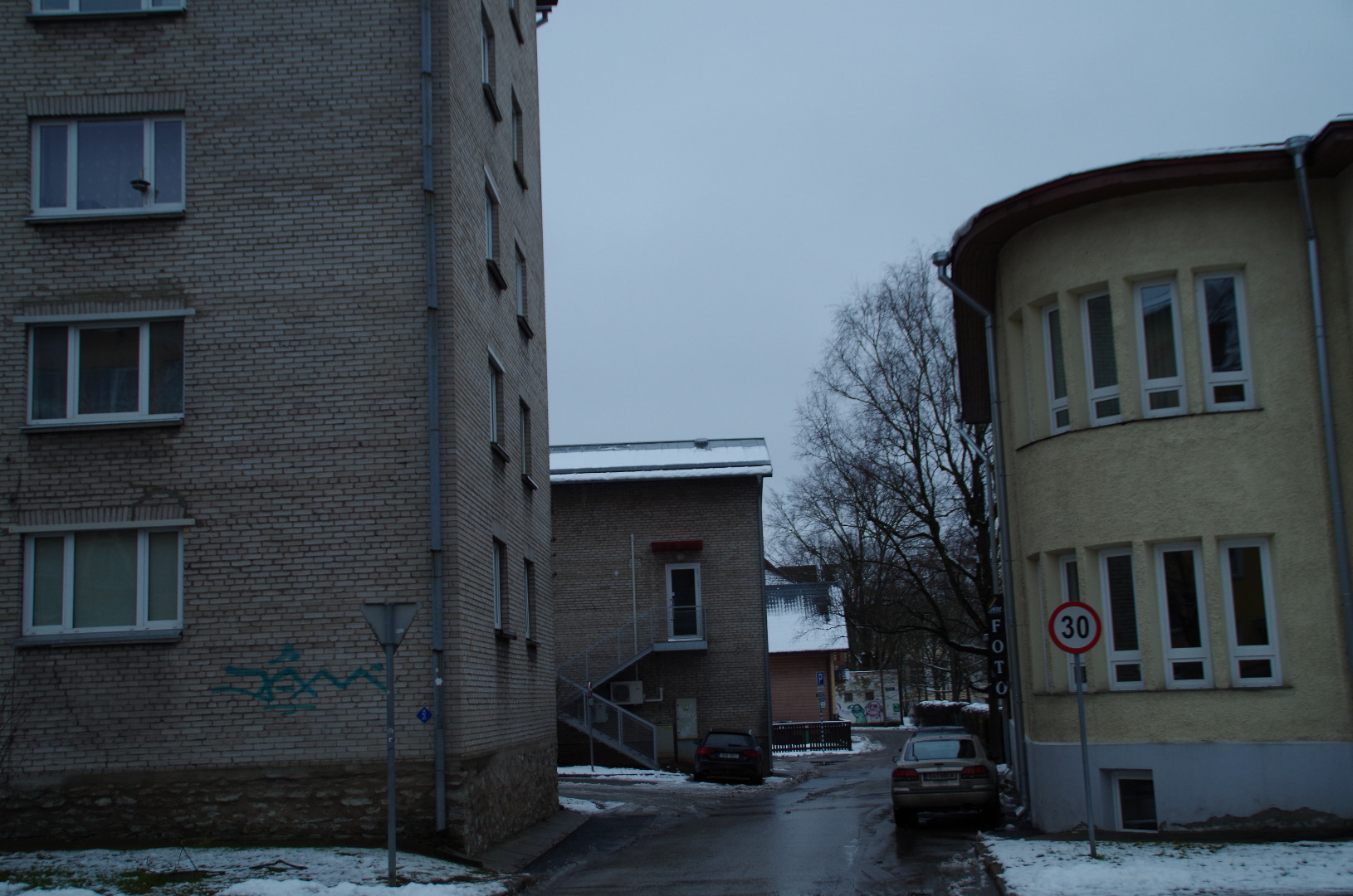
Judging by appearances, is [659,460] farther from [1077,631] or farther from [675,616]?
[1077,631]

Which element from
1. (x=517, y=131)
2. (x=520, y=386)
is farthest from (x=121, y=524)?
(x=517, y=131)

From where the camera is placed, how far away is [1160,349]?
→ 14.9 meters

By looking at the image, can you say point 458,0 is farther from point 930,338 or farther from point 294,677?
point 930,338

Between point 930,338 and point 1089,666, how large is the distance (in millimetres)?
16808

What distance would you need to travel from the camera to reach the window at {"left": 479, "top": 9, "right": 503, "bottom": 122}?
61.4 feet

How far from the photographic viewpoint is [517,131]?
73.0 feet

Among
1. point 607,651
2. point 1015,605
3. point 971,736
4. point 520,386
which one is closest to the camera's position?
point 1015,605

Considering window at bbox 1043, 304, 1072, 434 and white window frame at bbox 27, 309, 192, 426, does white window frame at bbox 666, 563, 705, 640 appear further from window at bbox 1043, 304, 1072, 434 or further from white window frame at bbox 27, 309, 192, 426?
white window frame at bbox 27, 309, 192, 426

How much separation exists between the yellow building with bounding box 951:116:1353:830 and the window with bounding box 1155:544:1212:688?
2cm

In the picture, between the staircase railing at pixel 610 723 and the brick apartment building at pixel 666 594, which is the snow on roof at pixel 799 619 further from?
the staircase railing at pixel 610 723

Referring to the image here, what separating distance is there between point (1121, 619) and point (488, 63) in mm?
12744

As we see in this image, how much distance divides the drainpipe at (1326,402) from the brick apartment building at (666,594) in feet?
70.0

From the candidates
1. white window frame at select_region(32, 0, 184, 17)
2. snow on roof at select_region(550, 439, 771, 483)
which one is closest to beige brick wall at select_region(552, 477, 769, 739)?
snow on roof at select_region(550, 439, 771, 483)

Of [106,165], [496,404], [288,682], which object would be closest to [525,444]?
[496,404]
